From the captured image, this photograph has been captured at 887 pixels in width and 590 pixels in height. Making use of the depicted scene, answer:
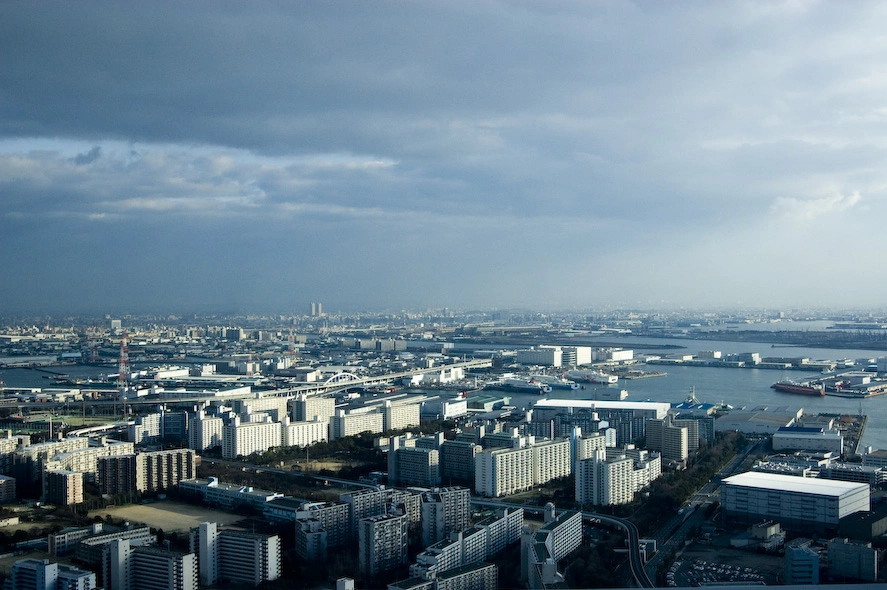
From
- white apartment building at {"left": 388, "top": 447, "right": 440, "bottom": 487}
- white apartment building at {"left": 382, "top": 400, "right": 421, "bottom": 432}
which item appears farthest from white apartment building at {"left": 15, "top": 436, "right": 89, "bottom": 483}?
white apartment building at {"left": 382, "top": 400, "right": 421, "bottom": 432}

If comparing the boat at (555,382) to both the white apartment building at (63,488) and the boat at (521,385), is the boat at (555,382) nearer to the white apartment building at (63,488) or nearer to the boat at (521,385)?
the boat at (521,385)

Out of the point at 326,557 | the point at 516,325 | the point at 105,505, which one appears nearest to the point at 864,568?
the point at 326,557

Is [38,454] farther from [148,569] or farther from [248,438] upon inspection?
[148,569]

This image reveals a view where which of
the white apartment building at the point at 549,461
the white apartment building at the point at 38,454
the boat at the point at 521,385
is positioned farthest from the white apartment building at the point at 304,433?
the boat at the point at 521,385

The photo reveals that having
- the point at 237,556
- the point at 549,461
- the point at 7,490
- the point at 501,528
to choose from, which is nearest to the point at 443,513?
the point at 501,528

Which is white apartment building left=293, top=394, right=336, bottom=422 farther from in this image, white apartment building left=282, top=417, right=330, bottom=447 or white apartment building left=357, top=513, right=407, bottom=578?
white apartment building left=357, top=513, right=407, bottom=578

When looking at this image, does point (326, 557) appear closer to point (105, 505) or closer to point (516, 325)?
point (105, 505)
